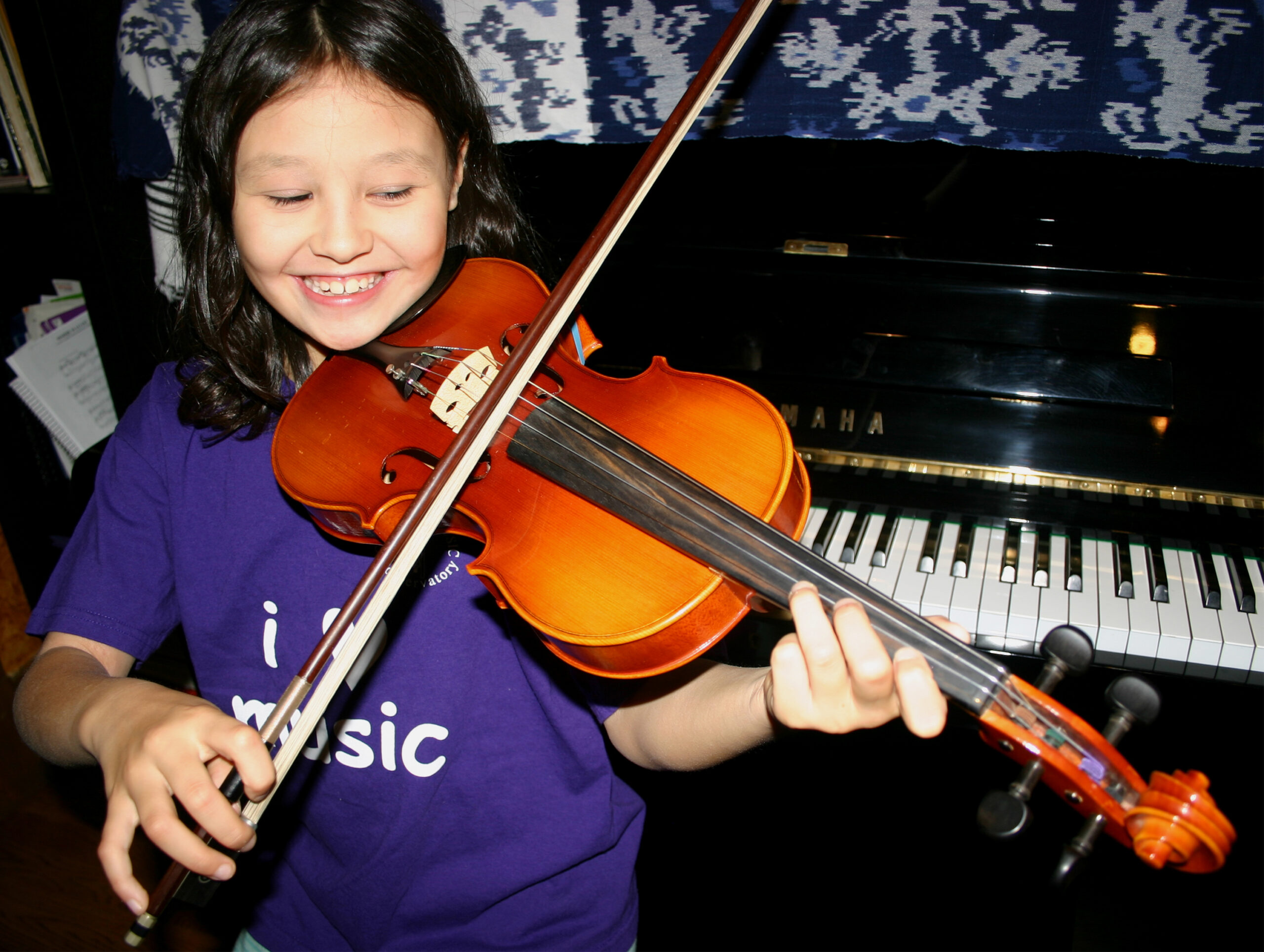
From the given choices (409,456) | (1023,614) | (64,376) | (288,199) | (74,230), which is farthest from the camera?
(64,376)

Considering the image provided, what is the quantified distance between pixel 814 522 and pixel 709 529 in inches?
20.7

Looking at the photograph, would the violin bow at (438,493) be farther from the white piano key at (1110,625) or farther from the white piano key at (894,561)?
the white piano key at (1110,625)

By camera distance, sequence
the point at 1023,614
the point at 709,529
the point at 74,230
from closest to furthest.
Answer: the point at 709,529 < the point at 1023,614 < the point at 74,230

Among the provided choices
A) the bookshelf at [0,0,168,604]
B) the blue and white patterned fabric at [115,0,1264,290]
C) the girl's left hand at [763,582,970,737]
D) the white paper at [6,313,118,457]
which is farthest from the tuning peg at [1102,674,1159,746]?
the white paper at [6,313,118,457]

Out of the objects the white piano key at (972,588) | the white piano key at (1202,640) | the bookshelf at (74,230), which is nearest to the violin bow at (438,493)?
the white piano key at (972,588)

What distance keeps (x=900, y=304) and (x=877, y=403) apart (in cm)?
14

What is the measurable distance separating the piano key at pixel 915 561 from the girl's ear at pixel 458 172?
0.71 metres

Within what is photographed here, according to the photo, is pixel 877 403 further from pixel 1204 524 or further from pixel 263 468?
pixel 263 468

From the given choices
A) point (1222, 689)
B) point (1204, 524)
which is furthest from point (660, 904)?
point (1204, 524)

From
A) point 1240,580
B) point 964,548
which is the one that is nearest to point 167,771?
point 964,548

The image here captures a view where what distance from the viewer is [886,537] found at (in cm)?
111

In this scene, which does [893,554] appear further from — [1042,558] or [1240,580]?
[1240,580]

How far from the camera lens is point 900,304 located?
3.48 feet

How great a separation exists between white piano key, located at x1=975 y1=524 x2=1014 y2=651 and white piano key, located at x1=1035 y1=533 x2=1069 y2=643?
0.04m
